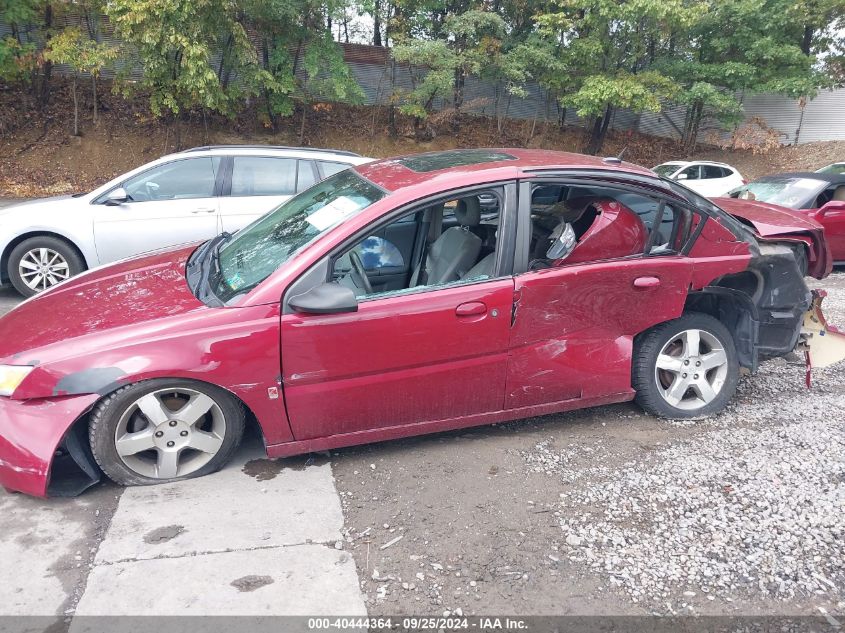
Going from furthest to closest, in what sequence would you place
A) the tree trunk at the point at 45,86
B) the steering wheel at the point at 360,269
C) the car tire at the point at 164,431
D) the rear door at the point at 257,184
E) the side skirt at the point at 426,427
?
the tree trunk at the point at 45,86, the rear door at the point at 257,184, the steering wheel at the point at 360,269, the side skirt at the point at 426,427, the car tire at the point at 164,431

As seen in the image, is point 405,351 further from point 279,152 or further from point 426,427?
point 279,152

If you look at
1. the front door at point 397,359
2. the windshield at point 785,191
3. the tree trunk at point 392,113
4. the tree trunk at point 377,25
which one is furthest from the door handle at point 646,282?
the tree trunk at point 392,113

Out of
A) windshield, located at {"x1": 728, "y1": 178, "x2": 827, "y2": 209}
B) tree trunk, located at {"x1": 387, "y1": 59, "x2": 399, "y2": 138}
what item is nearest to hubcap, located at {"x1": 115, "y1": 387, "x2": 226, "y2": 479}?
windshield, located at {"x1": 728, "y1": 178, "x2": 827, "y2": 209}

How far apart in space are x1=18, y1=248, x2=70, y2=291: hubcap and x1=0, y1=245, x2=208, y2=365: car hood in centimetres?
300

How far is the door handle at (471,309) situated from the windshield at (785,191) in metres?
6.93

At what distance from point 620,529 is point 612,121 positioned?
2329 cm

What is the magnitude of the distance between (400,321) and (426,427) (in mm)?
656

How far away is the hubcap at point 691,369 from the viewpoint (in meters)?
4.03

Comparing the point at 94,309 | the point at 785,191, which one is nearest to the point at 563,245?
the point at 94,309

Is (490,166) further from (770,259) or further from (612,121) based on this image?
(612,121)

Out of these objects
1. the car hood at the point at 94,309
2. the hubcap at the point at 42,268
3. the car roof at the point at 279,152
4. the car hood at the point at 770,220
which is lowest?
the hubcap at the point at 42,268

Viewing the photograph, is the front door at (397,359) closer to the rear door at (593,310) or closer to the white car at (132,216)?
the rear door at (593,310)

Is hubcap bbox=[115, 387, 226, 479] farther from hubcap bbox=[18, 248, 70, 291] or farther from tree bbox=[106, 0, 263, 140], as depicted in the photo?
tree bbox=[106, 0, 263, 140]

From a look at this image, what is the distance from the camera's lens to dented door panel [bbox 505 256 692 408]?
3.59m
